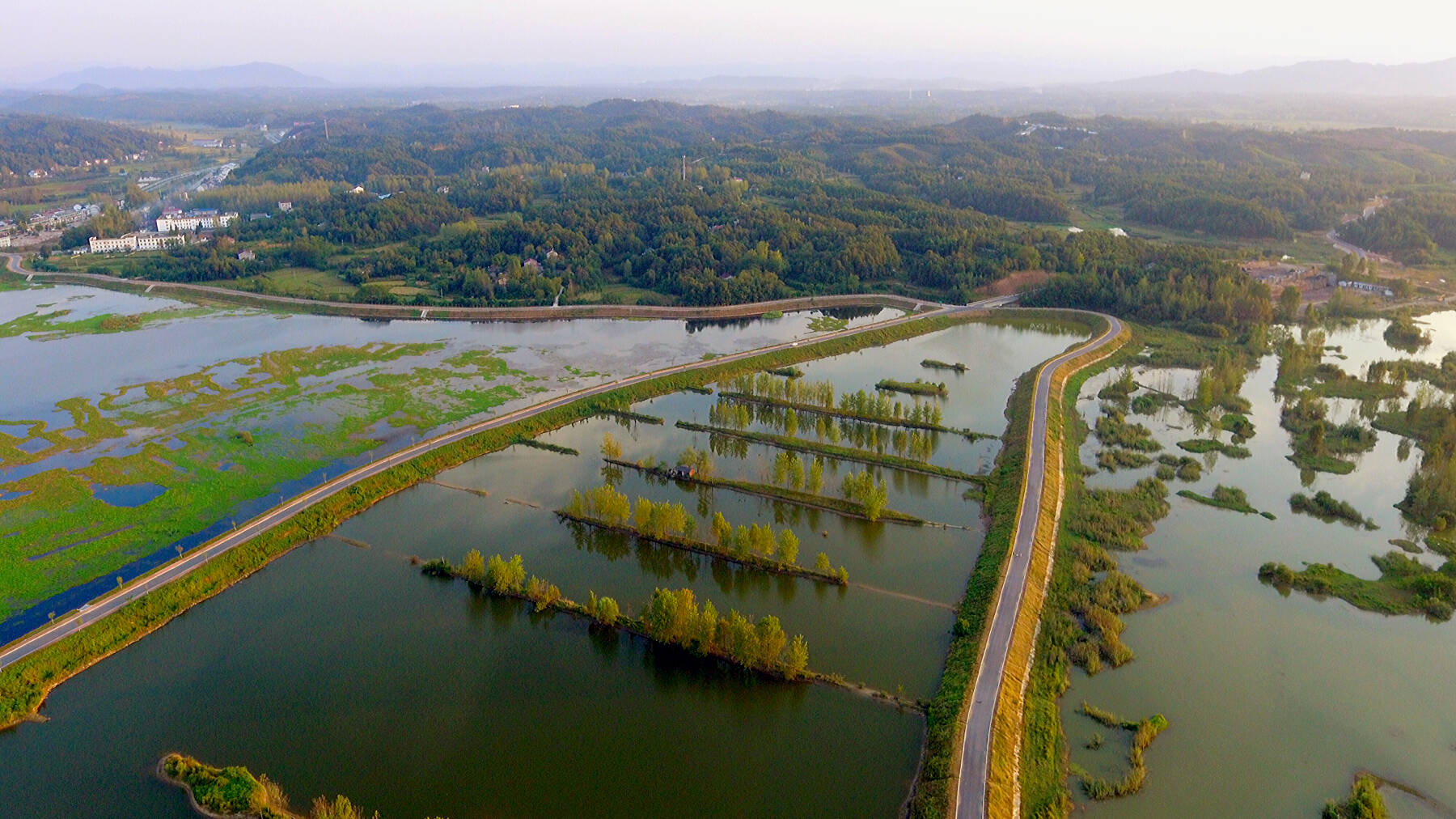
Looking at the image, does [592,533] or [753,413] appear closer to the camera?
[592,533]

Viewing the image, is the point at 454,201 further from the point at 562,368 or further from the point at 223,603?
the point at 223,603

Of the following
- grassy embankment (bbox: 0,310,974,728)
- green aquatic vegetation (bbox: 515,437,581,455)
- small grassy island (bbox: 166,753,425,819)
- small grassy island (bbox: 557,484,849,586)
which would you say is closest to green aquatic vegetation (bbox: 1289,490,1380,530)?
small grassy island (bbox: 557,484,849,586)

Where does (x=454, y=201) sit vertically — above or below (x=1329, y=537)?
above

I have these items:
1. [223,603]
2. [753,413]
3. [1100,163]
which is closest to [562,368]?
[753,413]

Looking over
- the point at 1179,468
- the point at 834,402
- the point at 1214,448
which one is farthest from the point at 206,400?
the point at 1214,448

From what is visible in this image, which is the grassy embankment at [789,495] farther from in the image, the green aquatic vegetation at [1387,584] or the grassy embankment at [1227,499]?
the green aquatic vegetation at [1387,584]

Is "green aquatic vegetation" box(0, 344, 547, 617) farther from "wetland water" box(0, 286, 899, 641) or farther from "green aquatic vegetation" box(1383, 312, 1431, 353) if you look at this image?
"green aquatic vegetation" box(1383, 312, 1431, 353)

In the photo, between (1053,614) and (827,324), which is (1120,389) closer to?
(827,324)
